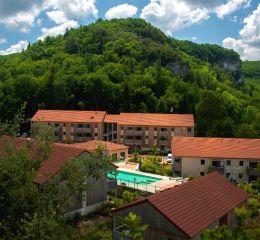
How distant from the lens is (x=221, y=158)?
135 feet

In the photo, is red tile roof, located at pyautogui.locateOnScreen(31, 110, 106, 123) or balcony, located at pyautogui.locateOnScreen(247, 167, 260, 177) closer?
balcony, located at pyautogui.locateOnScreen(247, 167, 260, 177)

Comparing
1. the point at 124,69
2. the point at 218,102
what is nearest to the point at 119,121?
the point at 218,102

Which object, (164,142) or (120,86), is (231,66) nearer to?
(120,86)

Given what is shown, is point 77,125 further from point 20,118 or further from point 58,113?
point 20,118

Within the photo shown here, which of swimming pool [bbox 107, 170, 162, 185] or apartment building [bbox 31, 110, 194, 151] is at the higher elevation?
apartment building [bbox 31, 110, 194, 151]

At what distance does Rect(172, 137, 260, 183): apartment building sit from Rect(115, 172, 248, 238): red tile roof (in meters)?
17.0

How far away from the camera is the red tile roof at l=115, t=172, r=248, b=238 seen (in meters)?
18.0

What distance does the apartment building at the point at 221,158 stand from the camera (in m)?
40.5

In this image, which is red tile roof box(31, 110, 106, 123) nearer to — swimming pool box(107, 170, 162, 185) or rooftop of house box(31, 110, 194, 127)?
rooftop of house box(31, 110, 194, 127)

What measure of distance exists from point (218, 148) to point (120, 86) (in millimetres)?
41640

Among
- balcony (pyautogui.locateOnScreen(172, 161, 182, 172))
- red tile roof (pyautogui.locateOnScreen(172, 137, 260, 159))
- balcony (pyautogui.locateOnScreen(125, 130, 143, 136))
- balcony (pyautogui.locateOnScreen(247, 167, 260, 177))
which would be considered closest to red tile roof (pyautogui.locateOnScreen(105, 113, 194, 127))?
balcony (pyautogui.locateOnScreen(125, 130, 143, 136))

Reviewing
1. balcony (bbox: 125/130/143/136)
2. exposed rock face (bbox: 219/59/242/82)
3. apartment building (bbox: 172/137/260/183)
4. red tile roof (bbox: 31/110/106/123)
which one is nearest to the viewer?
apartment building (bbox: 172/137/260/183)

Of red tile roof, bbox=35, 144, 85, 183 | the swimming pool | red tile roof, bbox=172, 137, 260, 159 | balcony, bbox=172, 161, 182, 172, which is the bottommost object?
the swimming pool

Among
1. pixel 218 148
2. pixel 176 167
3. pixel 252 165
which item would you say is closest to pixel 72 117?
pixel 176 167
